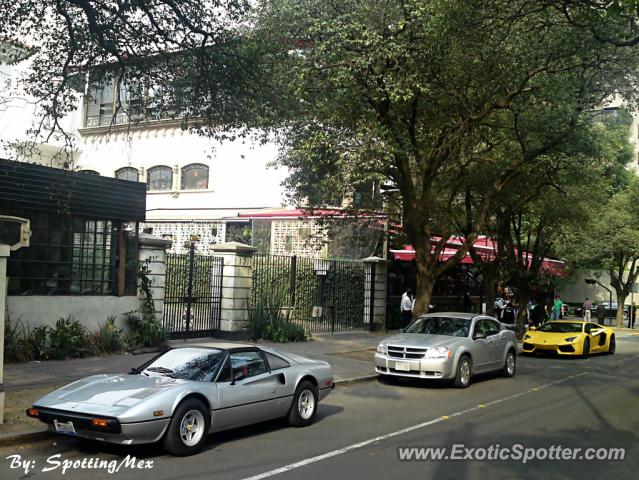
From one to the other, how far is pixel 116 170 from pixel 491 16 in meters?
28.5

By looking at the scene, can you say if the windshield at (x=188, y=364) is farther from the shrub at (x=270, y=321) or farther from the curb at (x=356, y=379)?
the shrub at (x=270, y=321)

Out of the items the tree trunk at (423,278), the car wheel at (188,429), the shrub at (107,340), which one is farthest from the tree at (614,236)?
the car wheel at (188,429)

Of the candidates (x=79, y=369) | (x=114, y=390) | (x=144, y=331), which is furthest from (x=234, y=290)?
(x=114, y=390)

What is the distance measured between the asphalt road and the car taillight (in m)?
0.46

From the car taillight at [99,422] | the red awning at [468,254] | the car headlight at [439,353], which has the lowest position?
the car taillight at [99,422]

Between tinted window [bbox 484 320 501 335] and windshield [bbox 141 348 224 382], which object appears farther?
tinted window [bbox 484 320 501 335]

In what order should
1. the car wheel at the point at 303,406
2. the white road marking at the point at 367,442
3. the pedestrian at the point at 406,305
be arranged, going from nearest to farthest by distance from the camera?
the white road marking at the point at 367,442
the car wheel at the point at 303,406
the pedestrian at the point at 406,305

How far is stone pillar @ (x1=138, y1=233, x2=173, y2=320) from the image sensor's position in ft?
51.2

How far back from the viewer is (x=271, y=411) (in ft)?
26.7

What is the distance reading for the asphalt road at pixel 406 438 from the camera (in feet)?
21.6

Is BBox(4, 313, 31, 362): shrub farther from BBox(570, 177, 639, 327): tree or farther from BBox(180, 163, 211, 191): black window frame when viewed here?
BBox(570, 177, 639, 327): tree

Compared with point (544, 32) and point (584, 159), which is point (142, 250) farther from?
point (584, 159)

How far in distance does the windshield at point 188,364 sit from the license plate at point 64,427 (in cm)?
127

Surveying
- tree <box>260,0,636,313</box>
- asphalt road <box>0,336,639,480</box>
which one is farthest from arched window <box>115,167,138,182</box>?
asphalt road <box>0,336,639,480</box>
